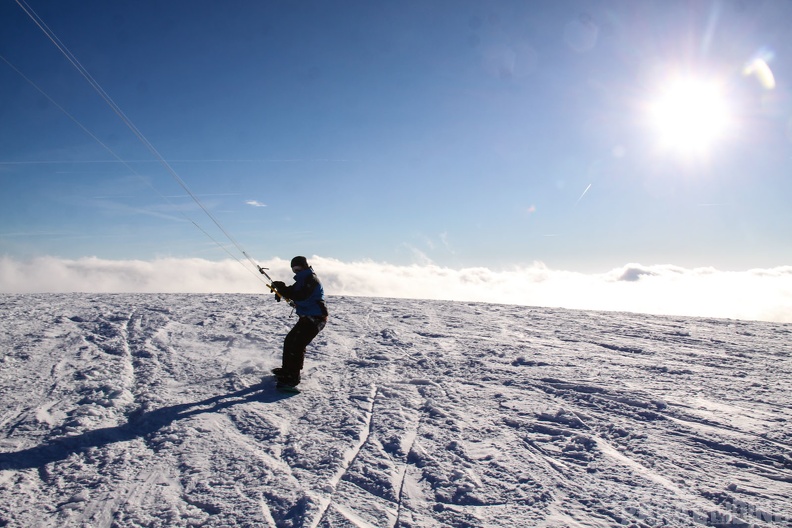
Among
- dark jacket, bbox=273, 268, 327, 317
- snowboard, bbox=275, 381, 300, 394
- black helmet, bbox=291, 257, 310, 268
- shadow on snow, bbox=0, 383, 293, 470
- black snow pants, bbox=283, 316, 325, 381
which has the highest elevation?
black helmet, bbox=291, 257, 310, 268

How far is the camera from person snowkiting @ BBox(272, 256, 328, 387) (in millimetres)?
5891

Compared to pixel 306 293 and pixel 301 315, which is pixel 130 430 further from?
pixel 306 293

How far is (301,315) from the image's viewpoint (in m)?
6.10

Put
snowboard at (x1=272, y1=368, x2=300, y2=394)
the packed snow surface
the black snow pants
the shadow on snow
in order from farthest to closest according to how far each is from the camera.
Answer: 1. the black snow pants
2. snowboard at (x1=272, y1=368, x2=300, y2=394)
3. the shadow on snow
4. the packed snow surface

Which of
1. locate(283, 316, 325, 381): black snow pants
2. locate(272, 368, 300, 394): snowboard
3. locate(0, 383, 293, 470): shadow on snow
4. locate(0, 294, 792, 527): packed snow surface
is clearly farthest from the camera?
locate(283, 316, 325, 381): black snow pants

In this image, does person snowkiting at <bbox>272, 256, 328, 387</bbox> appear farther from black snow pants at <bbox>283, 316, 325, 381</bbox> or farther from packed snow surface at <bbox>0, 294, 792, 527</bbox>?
packed snow surface at <bbox>0, 294, 792, 527</bbox>

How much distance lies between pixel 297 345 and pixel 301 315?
1.45 feet

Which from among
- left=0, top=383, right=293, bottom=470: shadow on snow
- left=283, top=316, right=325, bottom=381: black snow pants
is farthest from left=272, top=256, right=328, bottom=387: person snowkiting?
left=0, top=383, right=293, bottom=470: shadow on snow

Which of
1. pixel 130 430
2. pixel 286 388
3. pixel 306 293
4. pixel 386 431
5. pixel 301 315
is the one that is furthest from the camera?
pixel 301 315

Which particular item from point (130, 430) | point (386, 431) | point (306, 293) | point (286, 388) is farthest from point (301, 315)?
point (130, 430)

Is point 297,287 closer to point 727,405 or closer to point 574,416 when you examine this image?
point 574,416

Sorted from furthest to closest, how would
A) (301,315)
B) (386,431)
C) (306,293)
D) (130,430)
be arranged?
(301,315) < (306,293) < (386,431) < (130,430)

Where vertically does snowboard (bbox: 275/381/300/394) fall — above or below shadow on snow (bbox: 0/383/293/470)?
above

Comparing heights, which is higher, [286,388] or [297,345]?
[297,345]
